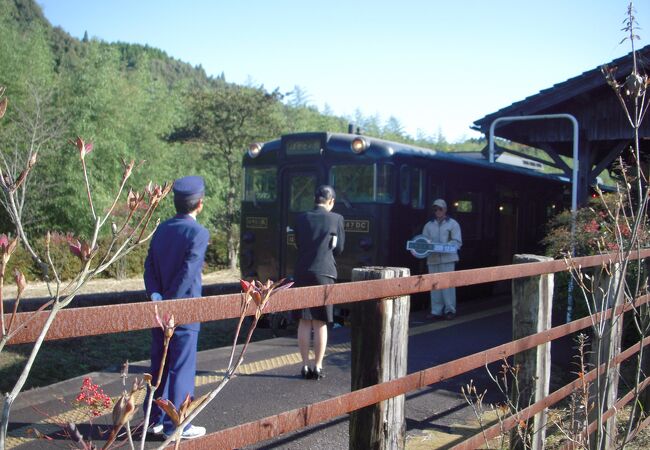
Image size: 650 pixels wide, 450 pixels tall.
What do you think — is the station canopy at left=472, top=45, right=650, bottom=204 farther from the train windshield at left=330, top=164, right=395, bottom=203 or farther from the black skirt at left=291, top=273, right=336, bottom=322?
the black skirt at left=291, top=273, right=336, bottom=322

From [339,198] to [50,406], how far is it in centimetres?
537

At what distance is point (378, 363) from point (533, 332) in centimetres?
124

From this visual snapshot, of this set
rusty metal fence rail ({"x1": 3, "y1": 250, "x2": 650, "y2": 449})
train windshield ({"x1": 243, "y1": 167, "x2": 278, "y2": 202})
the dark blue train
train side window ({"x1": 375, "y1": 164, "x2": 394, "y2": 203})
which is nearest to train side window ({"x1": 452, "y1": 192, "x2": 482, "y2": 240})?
the dark blue train

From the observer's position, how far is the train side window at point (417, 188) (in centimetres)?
926

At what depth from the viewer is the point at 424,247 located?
8.77 metres

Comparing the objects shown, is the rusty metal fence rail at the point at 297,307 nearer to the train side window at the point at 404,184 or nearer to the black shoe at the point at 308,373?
the black shoe at the point at 308,373

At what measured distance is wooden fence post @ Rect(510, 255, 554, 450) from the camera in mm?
3135

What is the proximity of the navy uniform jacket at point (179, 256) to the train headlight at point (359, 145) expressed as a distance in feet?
16.5

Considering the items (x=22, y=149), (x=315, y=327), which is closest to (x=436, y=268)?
(x=315, y=327)

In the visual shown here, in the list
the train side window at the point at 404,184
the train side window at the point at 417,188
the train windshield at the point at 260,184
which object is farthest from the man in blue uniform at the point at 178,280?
the train windshield at the point at 260,184

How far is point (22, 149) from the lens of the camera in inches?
Answer: 739

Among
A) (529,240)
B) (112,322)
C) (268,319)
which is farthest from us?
(529,240)

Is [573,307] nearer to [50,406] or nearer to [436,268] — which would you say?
[436,268]

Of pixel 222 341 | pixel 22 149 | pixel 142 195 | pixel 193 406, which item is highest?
pixel 22 149
